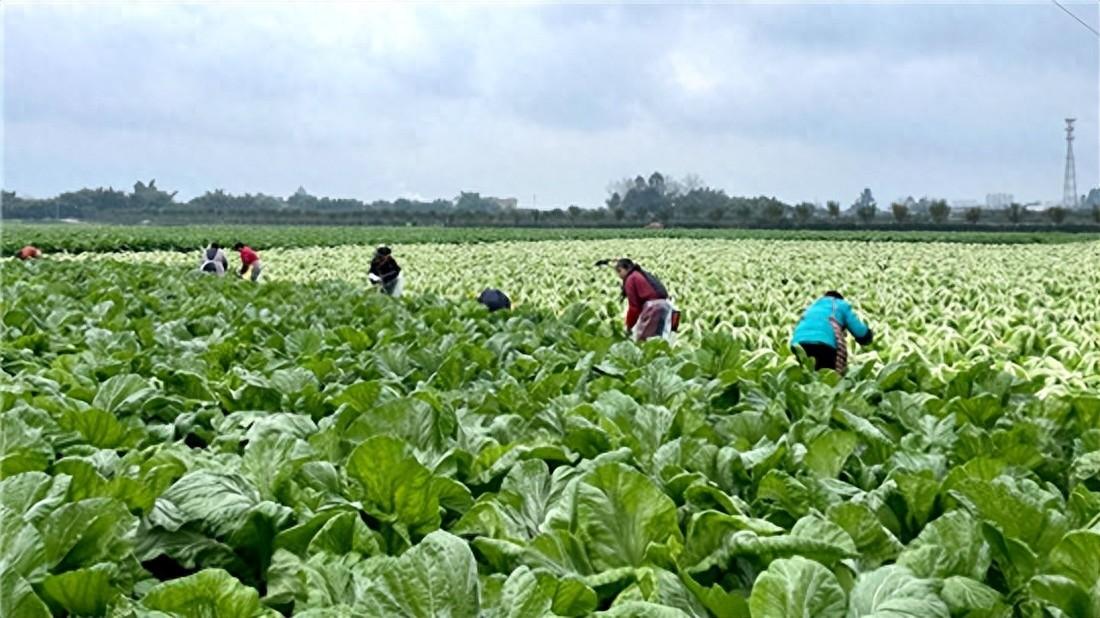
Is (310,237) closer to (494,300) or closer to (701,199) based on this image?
(494,300)

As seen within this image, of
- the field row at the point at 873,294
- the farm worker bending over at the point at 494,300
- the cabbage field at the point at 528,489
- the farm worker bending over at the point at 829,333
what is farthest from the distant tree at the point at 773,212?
the cabbage field at the point at 528,489

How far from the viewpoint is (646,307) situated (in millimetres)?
13742

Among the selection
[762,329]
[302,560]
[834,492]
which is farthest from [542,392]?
[762,329]

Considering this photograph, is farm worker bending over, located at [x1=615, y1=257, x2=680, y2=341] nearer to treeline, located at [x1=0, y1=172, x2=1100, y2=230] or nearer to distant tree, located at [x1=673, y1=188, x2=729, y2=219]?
treeline, located at [x1=0, y1=172, x2=1100, y2=230]

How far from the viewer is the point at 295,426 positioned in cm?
342

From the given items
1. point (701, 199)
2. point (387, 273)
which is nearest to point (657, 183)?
point (701, 199)

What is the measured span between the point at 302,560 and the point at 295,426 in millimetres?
1272

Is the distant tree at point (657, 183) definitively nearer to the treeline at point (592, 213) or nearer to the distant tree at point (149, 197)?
the treeline at point (592, 213)

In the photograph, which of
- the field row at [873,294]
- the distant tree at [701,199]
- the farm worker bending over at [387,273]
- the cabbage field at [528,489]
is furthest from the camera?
the distant tree at [701,199]

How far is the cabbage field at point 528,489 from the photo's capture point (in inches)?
72.2

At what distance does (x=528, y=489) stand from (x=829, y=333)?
352 inches

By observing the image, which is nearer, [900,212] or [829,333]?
[829,333]

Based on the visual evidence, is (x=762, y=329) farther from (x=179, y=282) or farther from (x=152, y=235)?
(x=152, y=235)

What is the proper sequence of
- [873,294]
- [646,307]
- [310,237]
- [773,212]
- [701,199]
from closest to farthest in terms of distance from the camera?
[646,307] < [873,294] < [310,237] < [773,212] < [701,199]
